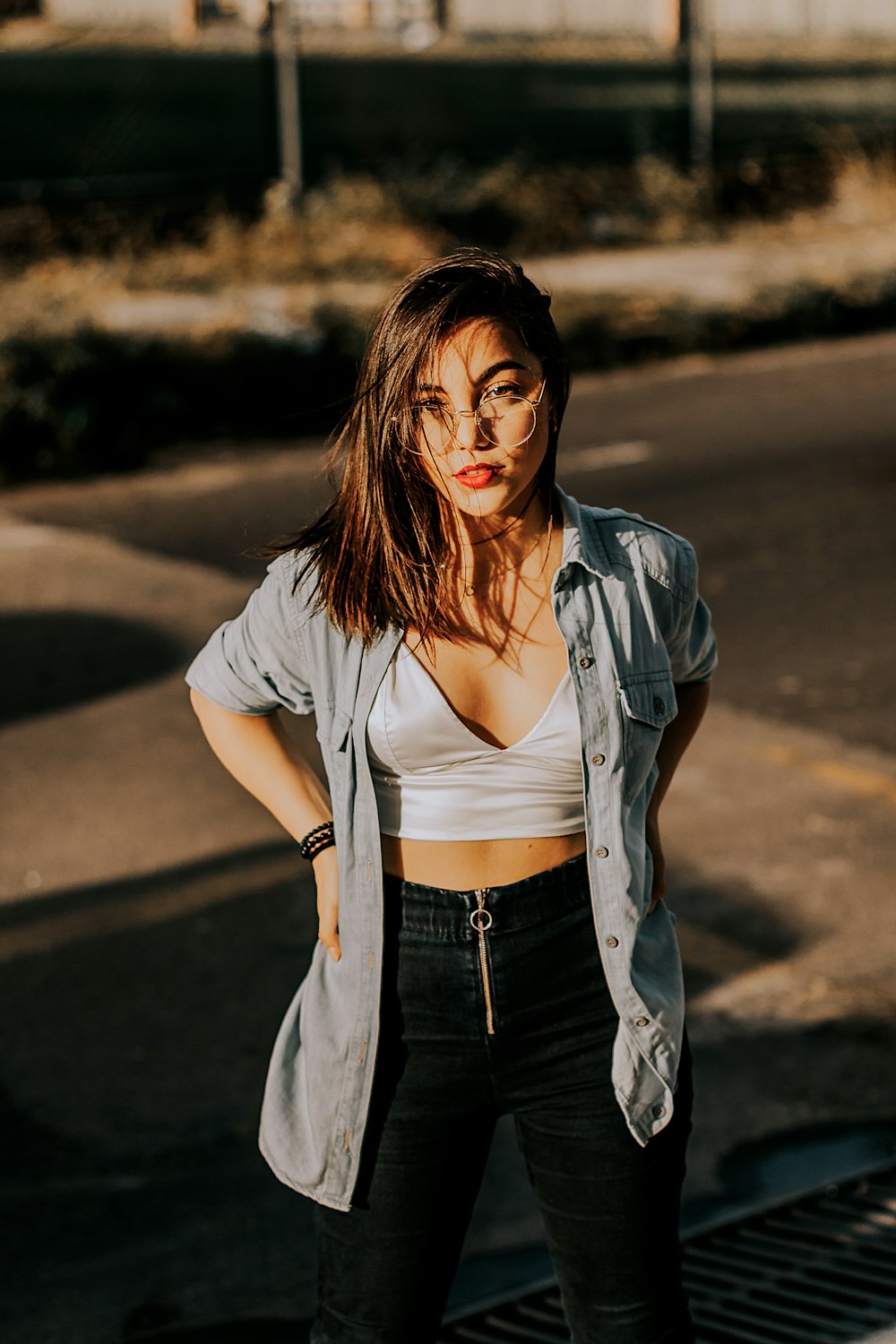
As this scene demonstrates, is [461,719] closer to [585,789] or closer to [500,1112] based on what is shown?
[585,789]

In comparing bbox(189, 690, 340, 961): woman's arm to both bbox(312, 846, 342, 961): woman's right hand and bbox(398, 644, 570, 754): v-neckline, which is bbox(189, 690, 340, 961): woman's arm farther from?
bbox(398, 644, 570, 754): v-neckline

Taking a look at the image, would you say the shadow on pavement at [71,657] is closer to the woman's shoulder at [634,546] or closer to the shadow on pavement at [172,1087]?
the shadow on pavement at [172,1087]

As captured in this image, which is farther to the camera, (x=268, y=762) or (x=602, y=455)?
(x=602, y=455)

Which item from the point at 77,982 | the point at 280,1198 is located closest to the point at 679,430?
the point at 77,982

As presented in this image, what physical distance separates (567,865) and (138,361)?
934 centimetres

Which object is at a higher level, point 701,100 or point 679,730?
point 679,730

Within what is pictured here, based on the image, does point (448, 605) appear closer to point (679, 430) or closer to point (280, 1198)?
point (280, 1198)

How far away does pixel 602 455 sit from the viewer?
33.6ft

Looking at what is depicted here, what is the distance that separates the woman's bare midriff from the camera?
2.18 m

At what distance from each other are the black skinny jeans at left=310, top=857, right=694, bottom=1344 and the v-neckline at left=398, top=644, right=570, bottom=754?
17 cm

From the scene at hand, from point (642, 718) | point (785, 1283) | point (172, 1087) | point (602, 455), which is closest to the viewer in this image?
point (642, 718)

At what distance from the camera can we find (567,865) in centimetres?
221

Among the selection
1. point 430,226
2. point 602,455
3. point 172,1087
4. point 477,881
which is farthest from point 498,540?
point 430,226

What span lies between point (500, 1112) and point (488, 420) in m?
0.89
